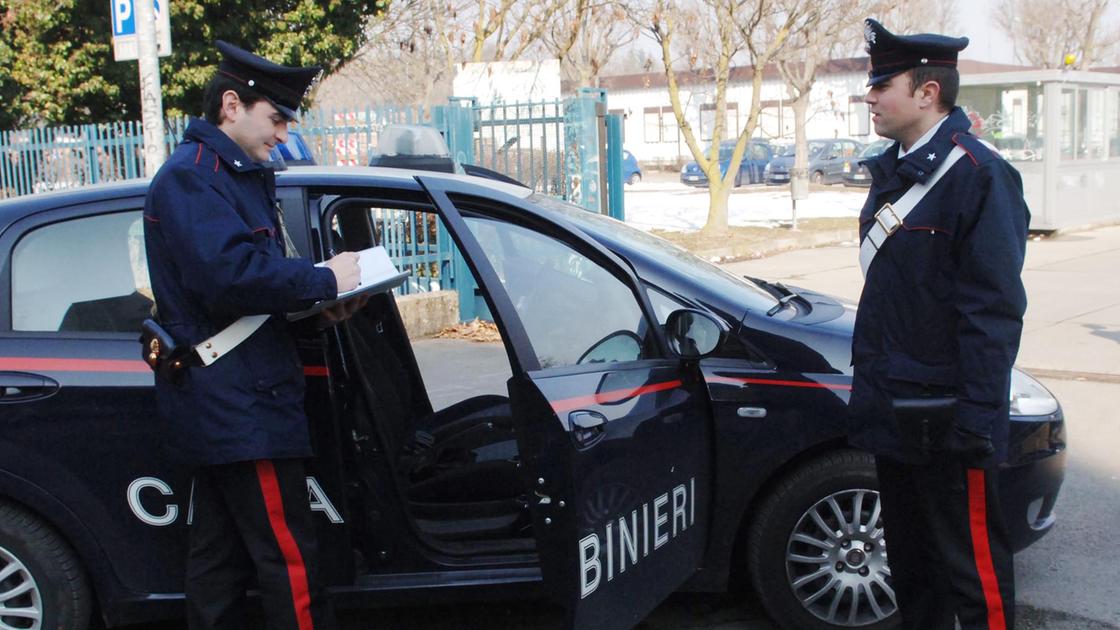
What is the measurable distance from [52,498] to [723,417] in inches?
77.2

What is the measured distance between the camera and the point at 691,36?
766 inches

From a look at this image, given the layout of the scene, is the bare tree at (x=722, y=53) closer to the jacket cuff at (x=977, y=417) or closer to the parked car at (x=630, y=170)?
the jacket cuff at (x=977, y=417)

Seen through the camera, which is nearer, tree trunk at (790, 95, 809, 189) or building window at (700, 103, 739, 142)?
tree trunk at (790, 95, 809, 189)

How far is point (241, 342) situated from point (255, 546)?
0.53 meters

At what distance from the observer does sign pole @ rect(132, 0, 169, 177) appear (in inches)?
300

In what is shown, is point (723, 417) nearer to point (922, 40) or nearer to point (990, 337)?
point (990, 337)

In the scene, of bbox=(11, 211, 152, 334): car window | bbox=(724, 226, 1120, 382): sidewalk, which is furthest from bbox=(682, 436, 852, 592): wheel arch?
bbox=(724, 226, 1120, 382): sidewalk

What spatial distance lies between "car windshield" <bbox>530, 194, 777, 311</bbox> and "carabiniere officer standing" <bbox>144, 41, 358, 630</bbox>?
114 cm

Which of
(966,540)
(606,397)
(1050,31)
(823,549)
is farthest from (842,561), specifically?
(1050,31)

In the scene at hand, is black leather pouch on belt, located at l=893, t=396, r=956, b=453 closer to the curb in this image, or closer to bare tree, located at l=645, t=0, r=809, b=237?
the curb

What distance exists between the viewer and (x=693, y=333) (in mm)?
3281

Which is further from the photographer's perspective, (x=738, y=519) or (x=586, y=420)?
(x=738, y=519)

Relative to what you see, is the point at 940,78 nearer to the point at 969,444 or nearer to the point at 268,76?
the point at 969,444

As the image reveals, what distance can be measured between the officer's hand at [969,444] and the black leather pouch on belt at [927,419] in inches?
0.7
